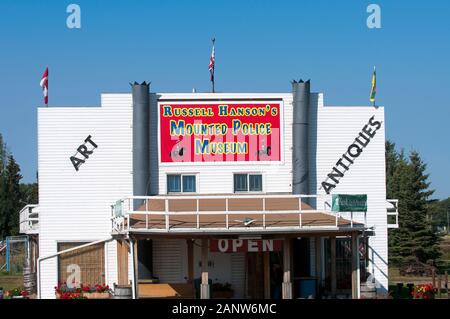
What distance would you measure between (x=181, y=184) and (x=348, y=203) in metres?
8.79

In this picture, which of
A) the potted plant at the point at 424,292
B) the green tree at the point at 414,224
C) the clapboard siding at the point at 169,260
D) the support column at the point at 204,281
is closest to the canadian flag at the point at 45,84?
the clapboard siding at the point at 169,260

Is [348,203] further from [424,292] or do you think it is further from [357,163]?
[357,163]

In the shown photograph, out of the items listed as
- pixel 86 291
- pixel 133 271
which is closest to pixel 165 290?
pixel 86 291

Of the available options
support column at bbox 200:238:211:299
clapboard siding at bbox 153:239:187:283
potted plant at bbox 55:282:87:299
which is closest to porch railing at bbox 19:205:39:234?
potted plant at bbox 55:282:87:299

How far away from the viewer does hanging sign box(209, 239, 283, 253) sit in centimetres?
3541

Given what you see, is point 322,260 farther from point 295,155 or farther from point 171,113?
point 171,113

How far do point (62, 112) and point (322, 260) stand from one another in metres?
12.7

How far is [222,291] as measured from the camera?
39906 mm

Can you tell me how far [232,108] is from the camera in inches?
1629

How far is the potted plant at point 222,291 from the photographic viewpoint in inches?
1556

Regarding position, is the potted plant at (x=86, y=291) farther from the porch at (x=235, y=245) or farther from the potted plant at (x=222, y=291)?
the potted plant at (x=222, y=291)

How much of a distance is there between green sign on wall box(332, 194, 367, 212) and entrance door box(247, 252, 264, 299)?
6219 mm
